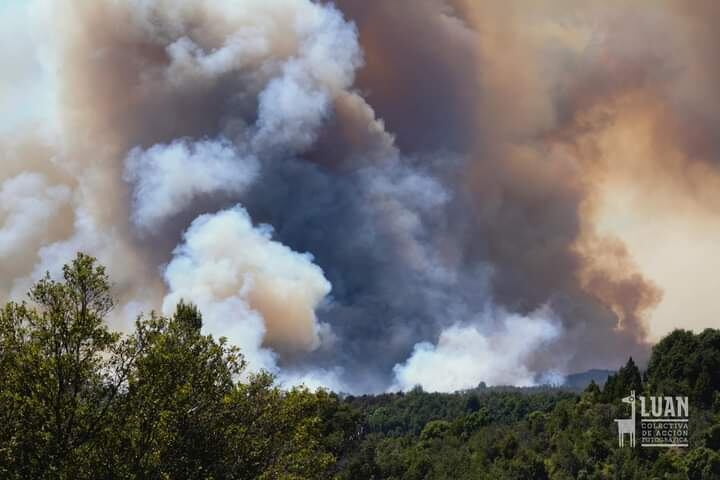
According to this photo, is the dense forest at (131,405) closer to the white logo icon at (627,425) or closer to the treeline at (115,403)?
the treeline at (115,403)

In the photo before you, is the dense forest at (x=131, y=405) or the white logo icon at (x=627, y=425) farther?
the white logo icon at (x=627, y=425)

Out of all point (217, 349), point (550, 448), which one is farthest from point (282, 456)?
point (550, 448)

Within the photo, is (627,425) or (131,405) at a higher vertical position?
(627,425)

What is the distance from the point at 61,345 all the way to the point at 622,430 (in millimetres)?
120390

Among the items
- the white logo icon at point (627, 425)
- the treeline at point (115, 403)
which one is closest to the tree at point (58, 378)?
the treeline at point (115, 403)

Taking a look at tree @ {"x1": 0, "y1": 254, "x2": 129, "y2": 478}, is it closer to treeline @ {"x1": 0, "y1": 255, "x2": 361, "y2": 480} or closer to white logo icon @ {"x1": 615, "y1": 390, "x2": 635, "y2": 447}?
treeline @ {"x1": 0, "y1": 255, "x2": 361, "y2": 480}

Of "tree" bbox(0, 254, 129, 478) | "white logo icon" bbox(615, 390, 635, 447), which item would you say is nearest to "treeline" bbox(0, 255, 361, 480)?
"tree" bbox(0, 254, 129, 478)

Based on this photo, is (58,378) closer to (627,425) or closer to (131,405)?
(131,405)

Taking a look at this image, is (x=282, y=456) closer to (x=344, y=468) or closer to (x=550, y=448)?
(x=344, y=468)

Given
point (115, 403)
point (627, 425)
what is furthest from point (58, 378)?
point (627, 425)

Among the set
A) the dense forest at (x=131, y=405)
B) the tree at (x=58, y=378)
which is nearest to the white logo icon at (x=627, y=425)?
the dense forest at (x=131, y=405)

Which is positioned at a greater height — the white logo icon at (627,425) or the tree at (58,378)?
the white logo icon at (627,425)

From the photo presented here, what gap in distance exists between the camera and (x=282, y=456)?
98.7 ft

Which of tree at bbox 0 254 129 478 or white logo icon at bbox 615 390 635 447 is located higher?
white logo icon at bbox 615 390 635 447
